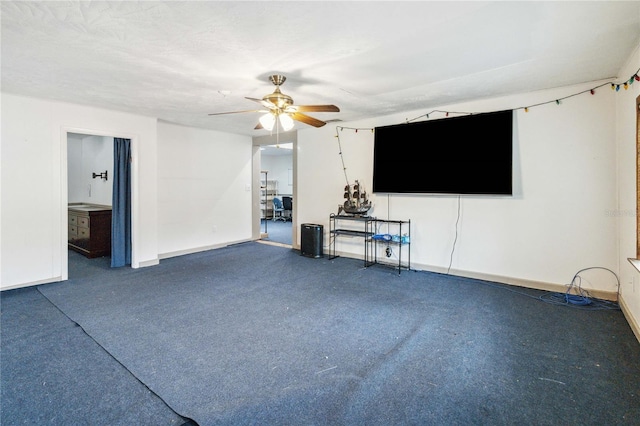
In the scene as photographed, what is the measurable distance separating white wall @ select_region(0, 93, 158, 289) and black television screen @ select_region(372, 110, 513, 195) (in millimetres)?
4123

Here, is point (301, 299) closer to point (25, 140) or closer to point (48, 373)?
point (48, 373)

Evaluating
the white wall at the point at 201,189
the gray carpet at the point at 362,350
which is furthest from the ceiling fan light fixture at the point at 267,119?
the white wall at the point at 201,189

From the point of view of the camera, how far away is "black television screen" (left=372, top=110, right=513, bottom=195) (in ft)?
12.9

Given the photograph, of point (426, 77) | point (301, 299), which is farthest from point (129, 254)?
point (426, 77)

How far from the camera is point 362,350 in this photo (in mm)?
2408

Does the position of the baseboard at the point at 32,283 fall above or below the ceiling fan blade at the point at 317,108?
below

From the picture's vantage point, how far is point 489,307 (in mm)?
3266

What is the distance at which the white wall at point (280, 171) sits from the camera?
39.0ft

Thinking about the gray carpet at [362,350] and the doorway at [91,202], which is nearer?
the gray carpet at [362,350]

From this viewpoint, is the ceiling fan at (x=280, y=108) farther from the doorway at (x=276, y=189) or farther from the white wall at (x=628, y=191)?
the doorway at (x=276, y=189)

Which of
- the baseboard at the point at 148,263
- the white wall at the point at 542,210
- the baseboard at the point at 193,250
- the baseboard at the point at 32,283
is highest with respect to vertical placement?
the white wall at the point at 542,210

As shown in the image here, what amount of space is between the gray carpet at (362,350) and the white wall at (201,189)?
1763 millimetres

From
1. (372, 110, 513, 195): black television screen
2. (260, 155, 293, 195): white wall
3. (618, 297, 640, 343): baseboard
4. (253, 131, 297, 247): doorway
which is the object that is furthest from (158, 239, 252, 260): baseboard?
(618, 297, 640, 343): baseboard

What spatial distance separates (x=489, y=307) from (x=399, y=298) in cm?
92
